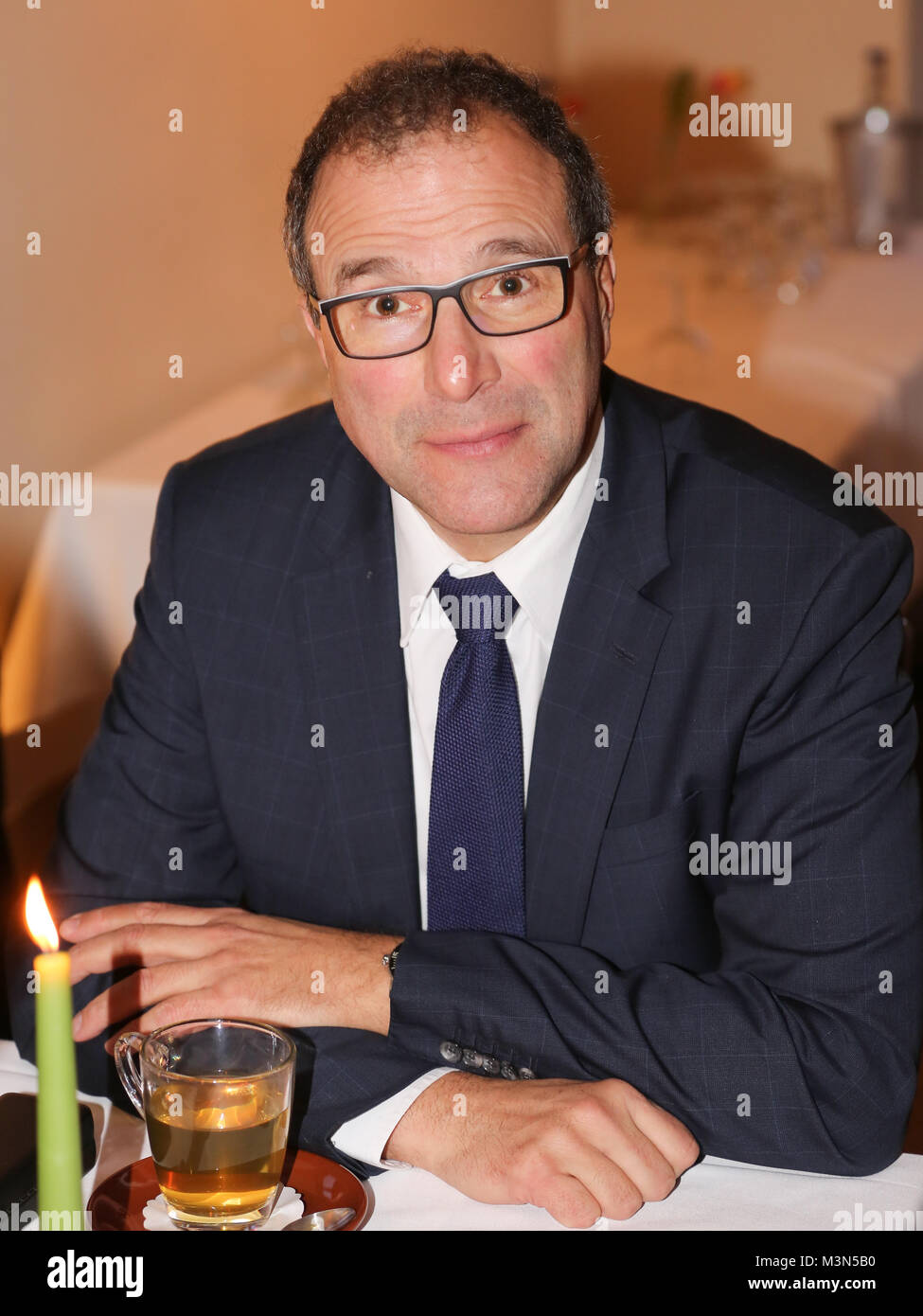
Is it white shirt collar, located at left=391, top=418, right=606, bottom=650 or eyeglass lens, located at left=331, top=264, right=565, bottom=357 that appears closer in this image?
eyeglass lens, located at left=331, top=264, right=565, bottom=357

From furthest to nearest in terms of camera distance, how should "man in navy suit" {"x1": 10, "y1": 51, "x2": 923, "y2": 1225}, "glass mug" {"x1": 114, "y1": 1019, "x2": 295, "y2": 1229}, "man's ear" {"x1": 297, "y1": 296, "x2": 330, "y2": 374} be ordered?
"man's ear" {"x1": 297, "y1": 296, "x2": 330, "y2": 374}
"man in navy suit" {"x1": 10, "y1": 51, "x2": 923, "y2": 1225}
"glass mug" {"x1": 114, "y1": 1019, "x2": 295, "y2": 1229}

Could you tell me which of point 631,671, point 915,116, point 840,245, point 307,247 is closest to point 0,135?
point 307,247

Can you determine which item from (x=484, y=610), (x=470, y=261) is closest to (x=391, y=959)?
(x=484, y=610)

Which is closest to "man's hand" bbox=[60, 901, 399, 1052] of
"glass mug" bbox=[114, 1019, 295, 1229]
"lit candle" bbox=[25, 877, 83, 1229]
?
"glass mug" bbox=[114, 1019, 295, 1229]

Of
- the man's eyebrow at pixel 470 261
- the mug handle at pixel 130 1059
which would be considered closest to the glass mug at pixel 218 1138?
the mug handle at pixel 130 1059

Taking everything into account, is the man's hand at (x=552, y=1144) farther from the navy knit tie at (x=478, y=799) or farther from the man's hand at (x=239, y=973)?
the navy knit tie at (x=478, y=799)

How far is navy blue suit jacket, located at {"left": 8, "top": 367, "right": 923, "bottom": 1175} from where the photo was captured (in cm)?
122

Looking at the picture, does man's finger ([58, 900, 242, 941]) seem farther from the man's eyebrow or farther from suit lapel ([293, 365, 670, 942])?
the man's eyebrow

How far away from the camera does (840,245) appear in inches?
198

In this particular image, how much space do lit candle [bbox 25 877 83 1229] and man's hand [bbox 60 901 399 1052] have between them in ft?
1.52

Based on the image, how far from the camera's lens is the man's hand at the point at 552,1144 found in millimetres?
1041

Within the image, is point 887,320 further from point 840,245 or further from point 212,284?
point 212,284

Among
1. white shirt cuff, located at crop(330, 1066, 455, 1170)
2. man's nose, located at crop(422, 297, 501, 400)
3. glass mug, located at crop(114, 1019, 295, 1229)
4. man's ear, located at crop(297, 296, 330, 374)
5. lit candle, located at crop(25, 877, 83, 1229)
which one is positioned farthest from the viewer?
man's ear, located at crop(297, 296, 330, 374)

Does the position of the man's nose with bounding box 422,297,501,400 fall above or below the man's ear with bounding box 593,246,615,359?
below
